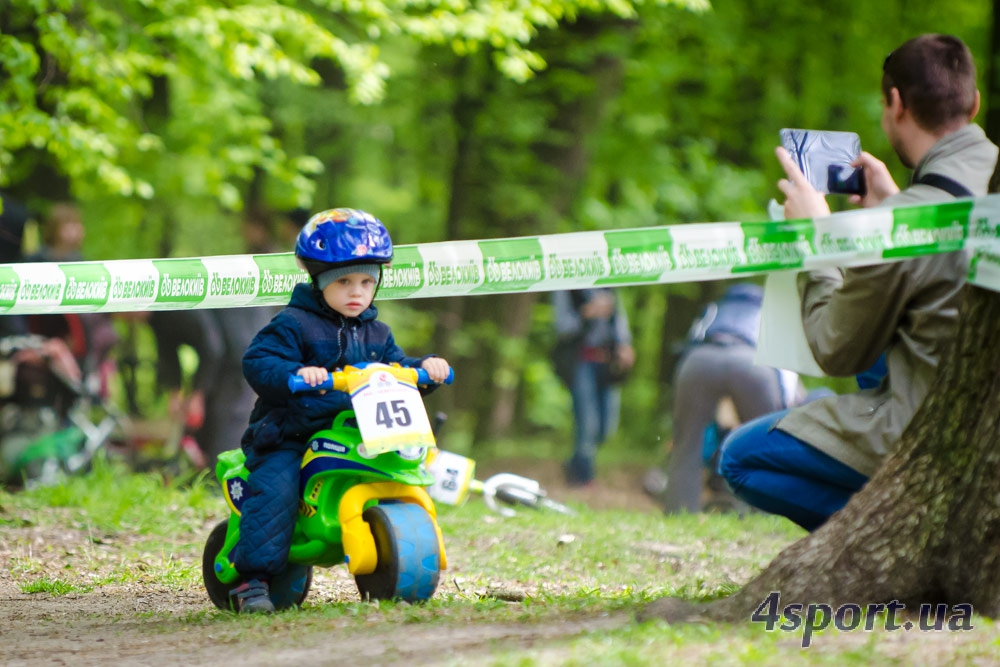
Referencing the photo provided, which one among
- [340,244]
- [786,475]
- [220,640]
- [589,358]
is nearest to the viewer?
[220,640]

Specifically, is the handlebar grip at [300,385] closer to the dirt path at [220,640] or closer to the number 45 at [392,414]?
the number 45 at [392,414]

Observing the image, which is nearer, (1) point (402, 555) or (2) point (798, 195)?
(2) point (798, 195)

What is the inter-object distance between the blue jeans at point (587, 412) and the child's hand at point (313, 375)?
11334mm

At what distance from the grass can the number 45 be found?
69 centimetres

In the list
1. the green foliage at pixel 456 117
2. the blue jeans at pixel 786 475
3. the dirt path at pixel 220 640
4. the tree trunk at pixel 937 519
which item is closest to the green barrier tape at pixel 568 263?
the tree trunk at pixel 937 519

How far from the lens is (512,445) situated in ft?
62.9

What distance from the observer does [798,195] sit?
4566 mm

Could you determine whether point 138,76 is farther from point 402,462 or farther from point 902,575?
point 902,575

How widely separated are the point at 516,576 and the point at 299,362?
2177 millimetres

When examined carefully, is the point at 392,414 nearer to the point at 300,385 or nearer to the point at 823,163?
the point at 300,385

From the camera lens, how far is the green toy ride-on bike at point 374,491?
4.75 metres

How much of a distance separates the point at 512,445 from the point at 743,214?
510 cm

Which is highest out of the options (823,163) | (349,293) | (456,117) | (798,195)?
(456,117)

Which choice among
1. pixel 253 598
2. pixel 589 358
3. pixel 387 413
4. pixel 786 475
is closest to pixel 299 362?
pixel 387 413
